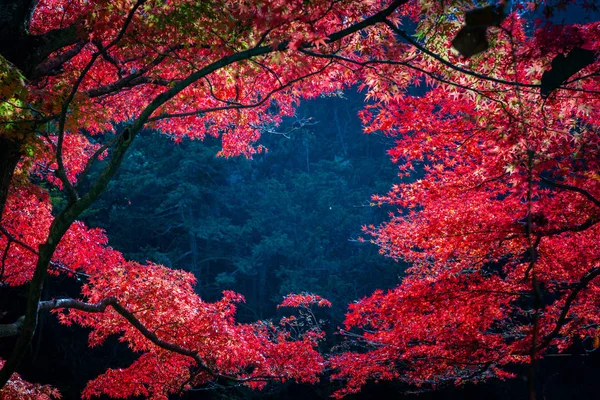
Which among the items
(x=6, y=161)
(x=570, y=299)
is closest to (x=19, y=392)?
(x=6, y=161)

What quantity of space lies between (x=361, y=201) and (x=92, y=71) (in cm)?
1362

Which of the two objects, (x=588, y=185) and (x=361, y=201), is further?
(x=361, y=201)

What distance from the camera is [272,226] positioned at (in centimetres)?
1791

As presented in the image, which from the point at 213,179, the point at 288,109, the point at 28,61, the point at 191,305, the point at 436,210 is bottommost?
the point at 191,305

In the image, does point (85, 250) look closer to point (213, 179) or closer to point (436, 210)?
point (436, 210)

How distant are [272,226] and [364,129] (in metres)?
12.5

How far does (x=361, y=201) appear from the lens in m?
18.0

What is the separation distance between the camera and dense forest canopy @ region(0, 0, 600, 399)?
3.02 meters

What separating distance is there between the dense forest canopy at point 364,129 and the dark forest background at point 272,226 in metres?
6.07

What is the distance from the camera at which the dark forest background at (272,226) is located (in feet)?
41.5

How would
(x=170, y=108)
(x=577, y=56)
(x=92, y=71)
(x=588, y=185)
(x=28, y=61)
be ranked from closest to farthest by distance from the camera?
(x=577, y=56)
(x=28, y=61)
(x=588, y=185)
(x=170, y=108)
(x=92, y=71)

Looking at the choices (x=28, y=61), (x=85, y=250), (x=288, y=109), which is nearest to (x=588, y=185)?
(x=288, y=109)

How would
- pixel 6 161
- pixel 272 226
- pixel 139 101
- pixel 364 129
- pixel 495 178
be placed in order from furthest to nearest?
pixel 272 226, pixel 139 101, pixel 364 129, pixel 495 178, pixel 6 161

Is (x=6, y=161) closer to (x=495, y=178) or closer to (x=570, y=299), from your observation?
(x=495, y=178)
